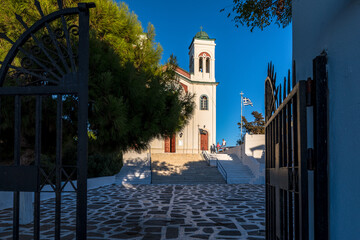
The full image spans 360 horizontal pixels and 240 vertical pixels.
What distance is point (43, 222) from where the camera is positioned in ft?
22.1

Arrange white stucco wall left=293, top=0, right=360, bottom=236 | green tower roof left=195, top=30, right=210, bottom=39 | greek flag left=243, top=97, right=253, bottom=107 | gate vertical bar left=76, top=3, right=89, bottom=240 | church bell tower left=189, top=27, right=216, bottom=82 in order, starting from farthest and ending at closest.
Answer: greek flag left=243, top=97, right=253, bottom=107 < green tower roof left=195, top=30, right=210, bottom=39 < church bell tower left=189, top=27, right=216, bottom=82 < gate vertical bar left=76, top=3, right=89, bottom=240 < white stucco wall left=293, top=0, right=360, bottom=236

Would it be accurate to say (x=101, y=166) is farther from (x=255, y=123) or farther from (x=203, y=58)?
(x=255, y=123)

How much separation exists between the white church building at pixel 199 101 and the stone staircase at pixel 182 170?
300cm

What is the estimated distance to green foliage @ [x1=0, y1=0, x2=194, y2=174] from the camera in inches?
231

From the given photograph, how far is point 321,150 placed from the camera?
176 cm

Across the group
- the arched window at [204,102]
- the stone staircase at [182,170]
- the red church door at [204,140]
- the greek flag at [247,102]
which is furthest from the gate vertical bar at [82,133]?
the greek flag at [247,102]

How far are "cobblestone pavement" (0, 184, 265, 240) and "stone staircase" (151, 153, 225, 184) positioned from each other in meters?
5.36

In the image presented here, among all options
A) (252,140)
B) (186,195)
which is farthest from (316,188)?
(252,140)

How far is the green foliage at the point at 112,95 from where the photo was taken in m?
5.87

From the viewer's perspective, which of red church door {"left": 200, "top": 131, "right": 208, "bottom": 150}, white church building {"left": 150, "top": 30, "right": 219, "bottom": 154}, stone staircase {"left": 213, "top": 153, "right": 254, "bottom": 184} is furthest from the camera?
red church door {"left": 200, "top": 131, "right": 208, "bottom": 150}

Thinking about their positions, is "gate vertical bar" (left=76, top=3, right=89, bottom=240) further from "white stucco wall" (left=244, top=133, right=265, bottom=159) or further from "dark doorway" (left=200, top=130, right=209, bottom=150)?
"dark doorway" (left=200, top=130, right=209, bottom=150)

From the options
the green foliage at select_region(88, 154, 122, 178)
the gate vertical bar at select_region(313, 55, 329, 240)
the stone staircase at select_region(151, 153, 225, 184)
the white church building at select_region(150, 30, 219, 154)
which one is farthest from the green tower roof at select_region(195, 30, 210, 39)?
the gate vertical bar at select_region(313, 55, 329, 240)

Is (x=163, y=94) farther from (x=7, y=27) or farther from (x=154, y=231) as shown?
(x=7, y=27)

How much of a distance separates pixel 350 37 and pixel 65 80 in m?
2.67
